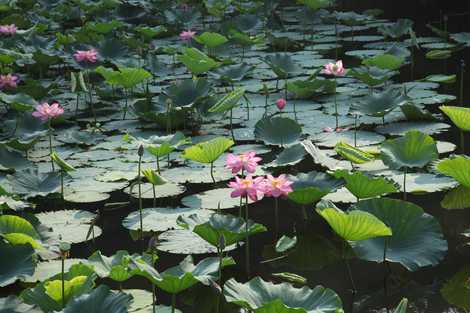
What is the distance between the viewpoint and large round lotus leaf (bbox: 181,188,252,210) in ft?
10.2

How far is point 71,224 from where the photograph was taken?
301 centimetres

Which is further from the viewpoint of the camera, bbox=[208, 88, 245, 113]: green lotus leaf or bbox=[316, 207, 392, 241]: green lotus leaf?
bbox=[208, 88, 245, 113]: green lotus leaf

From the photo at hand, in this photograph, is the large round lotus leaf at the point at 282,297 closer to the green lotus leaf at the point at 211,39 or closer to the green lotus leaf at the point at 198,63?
the green lotus leaf at the point at 198,63

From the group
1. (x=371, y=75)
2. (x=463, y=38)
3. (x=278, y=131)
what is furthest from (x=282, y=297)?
(x=463, y=38)

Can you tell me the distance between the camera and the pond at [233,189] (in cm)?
231

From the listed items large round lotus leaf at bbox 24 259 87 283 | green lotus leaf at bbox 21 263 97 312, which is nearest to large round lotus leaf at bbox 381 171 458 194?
large round lotus leaf at bbox 24 259 87 283

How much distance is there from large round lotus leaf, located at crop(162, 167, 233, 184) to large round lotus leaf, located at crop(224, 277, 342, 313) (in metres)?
1.38

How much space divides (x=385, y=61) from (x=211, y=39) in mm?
1453

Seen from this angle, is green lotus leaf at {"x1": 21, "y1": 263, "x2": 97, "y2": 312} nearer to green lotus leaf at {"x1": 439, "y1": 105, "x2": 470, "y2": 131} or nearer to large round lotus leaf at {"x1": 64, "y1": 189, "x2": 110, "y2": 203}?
large round lotus leaf at {"x1": 64, "y1": 189, "x2": 110, "y2": 203}

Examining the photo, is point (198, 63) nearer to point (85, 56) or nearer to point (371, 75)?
point (85, 56)

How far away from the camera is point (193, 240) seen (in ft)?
9.14

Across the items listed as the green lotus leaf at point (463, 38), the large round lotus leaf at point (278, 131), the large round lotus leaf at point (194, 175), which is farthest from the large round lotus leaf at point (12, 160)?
the green lotus leaf at point (463, 38)

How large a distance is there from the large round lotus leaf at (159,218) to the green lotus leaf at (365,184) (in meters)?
0.52

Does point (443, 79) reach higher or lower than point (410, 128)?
higher
